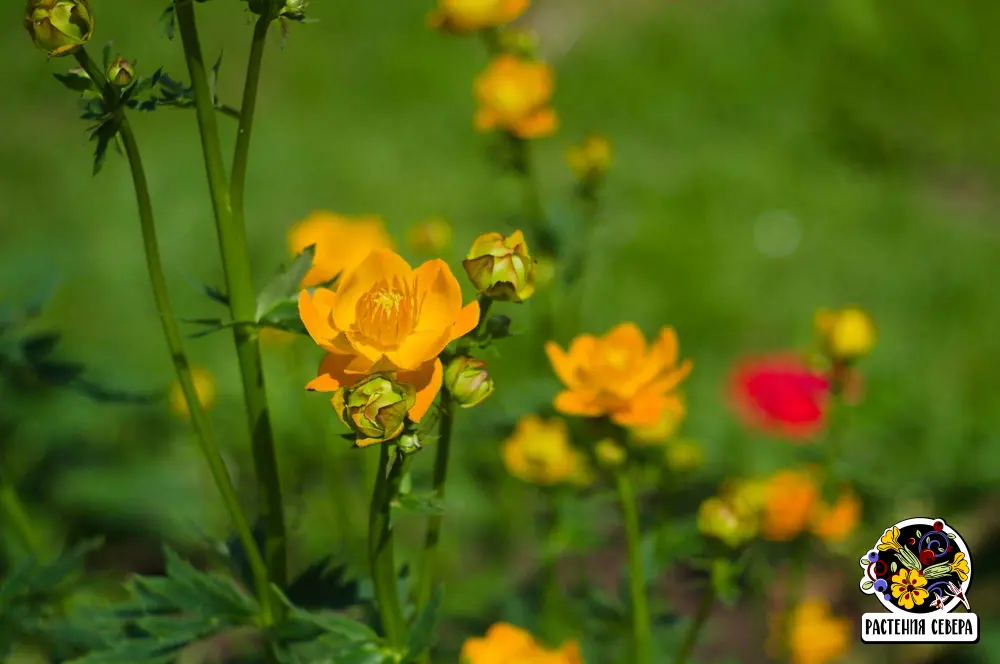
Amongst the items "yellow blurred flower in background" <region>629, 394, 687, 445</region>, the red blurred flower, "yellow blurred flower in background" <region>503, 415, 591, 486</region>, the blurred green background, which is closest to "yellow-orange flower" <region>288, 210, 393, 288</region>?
the blurred green background

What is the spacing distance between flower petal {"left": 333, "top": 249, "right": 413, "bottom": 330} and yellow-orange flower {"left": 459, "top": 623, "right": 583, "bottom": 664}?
0.88ft

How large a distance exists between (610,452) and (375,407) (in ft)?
1.01

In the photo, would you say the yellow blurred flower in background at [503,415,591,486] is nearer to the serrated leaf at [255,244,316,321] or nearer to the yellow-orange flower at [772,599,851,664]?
the yellow-orange flower at [772,599,851,664]

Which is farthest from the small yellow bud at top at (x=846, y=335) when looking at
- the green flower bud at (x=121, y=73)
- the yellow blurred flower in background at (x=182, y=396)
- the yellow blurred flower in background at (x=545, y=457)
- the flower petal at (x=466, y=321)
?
the yellow blurred flower in background at (x=182, y=396)

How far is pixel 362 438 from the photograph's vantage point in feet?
1.77

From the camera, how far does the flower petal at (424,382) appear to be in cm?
55

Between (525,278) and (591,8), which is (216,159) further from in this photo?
(591,8)

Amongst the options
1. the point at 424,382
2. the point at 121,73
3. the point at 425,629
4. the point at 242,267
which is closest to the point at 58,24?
the point at 121,73

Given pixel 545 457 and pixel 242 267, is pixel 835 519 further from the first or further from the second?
pixel 242 267

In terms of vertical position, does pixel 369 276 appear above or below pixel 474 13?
below

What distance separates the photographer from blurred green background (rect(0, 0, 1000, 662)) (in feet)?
5.30

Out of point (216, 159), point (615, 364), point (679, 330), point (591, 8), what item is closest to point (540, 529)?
point (615, 364)

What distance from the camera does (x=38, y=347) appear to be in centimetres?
89

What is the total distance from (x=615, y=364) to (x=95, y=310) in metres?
1.81
